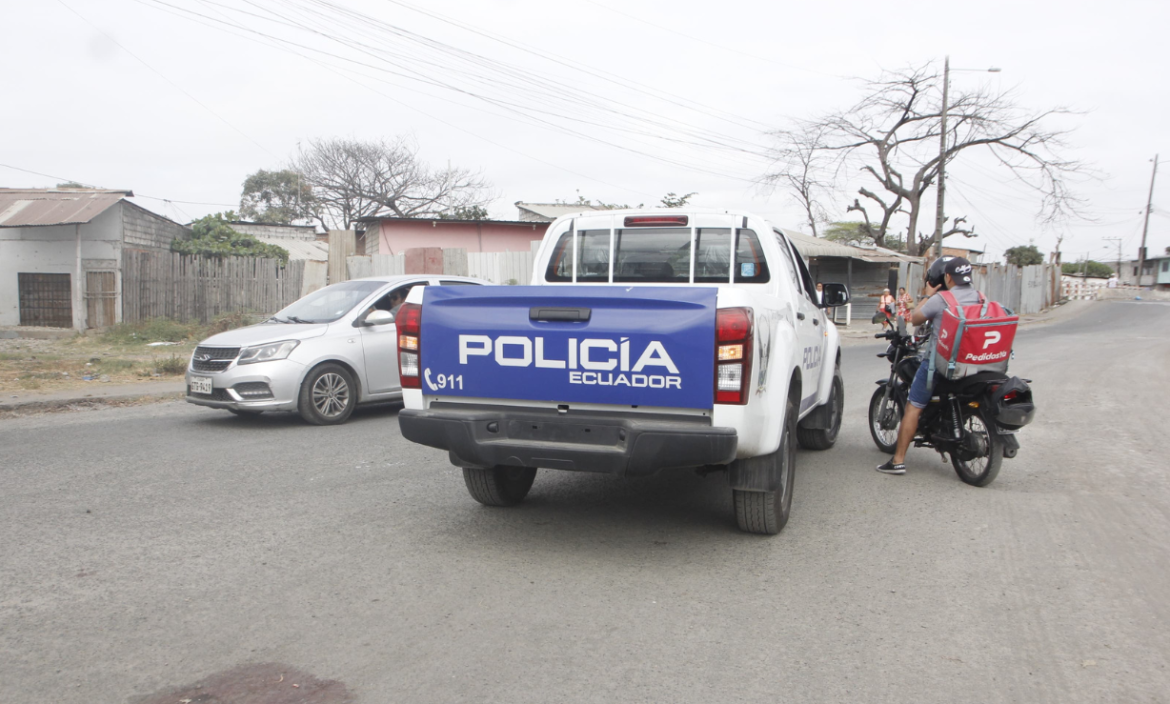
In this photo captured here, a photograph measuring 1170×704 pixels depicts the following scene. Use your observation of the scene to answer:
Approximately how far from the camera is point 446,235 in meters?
27.5

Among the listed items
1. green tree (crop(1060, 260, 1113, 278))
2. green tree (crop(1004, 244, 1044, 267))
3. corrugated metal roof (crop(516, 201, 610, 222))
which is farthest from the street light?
green tree (crop(1060, 260, 1113, 278))

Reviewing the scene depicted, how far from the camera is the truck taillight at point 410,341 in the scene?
14.9 feet

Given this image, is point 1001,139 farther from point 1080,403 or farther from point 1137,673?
point 1137,673

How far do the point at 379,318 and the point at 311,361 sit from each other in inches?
33.8

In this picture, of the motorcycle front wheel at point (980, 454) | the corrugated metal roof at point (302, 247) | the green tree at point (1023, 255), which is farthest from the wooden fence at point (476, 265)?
the green tree at point (1023, 255)

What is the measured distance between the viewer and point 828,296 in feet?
23.1

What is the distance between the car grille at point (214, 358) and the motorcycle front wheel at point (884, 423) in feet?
20.2

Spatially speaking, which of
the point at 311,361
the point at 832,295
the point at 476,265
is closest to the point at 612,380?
the point at 832,295

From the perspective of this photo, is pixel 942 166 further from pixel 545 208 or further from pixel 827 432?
pixel 827 432

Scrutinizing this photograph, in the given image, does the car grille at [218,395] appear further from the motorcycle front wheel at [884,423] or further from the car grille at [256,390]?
the motorcycle front wheel at [884,423]

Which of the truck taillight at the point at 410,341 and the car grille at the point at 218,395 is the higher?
the truck taillight at the point at 410,341

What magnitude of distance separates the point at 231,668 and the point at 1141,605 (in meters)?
4.00

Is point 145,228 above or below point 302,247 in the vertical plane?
below

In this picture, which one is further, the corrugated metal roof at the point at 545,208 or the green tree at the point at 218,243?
the corrugated metal roof at the point at 545,208
